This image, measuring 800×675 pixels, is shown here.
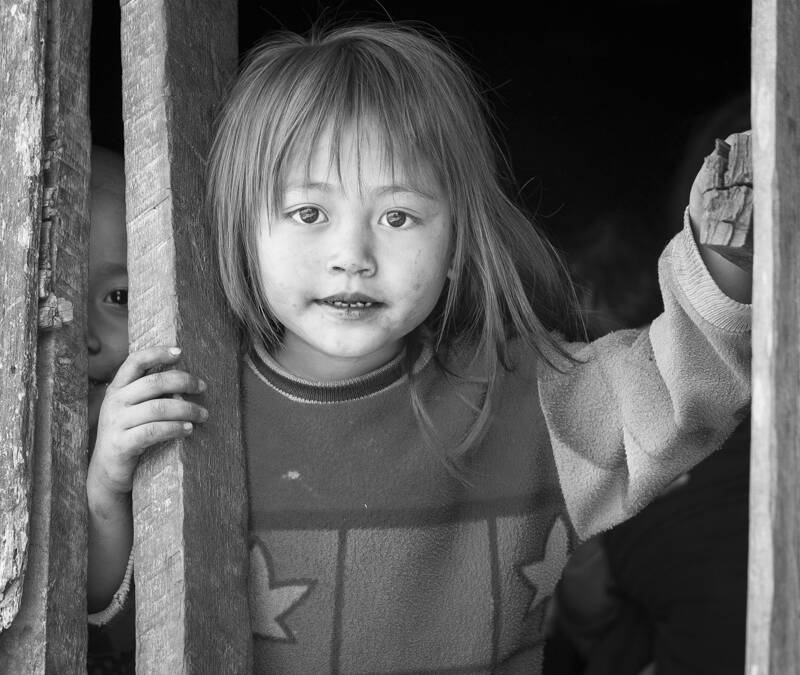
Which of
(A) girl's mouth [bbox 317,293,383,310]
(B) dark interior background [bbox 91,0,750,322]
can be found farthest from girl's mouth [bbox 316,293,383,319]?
(B) dark interior background [bbox 91,0,750,322]

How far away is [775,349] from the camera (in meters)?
1.05

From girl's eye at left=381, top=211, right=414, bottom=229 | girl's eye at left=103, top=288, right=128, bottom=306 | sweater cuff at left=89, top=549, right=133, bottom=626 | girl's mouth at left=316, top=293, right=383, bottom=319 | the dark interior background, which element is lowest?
sweater cuff at left=89, top=549, right=133, bottom=626

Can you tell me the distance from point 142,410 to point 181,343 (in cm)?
11

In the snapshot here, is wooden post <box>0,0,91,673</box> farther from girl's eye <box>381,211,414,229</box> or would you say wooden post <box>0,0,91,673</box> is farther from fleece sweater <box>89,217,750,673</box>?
girl's eye <box>381,211,414,229</box>

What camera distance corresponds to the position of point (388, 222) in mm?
1611

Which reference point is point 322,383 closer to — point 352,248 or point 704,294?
point 352,248

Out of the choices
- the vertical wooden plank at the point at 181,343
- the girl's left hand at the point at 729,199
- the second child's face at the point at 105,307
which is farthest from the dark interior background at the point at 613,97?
the girl's left hand at the point at 729,199

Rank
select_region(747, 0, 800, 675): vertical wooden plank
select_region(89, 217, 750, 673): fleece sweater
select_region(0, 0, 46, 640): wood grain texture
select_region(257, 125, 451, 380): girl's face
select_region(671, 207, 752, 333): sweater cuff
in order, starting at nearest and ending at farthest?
select_region(747, 0, 800, 675): vertical wooden plank → select_region(671, 207, 752, 333): sweater cuff → select_region(0, 0, 46, 640): wood grain texture → select_region(257, 125, 451, 380): girl's face → select_region(89, 217, 750, 673): fleece sweater

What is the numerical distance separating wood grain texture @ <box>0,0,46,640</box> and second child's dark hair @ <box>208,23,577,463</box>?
27 cm

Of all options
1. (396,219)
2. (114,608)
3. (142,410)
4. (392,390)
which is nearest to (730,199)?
(396,219)

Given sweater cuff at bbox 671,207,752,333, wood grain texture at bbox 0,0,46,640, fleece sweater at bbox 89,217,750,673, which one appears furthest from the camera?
fleece sweater at bbox 89,217,750,673

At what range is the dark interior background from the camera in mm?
3090

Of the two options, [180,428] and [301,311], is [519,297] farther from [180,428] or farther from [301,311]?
[180,428]

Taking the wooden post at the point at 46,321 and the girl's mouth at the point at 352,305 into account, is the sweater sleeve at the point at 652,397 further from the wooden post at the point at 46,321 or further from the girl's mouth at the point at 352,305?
the wooden post at the point at 46,321
